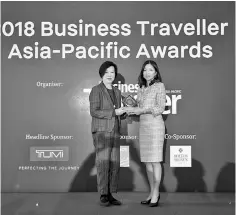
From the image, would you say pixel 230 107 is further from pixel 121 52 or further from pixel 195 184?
pixel 121 52

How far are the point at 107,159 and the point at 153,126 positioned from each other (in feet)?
1.92

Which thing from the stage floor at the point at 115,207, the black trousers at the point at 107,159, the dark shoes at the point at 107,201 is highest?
the black trousers at the point at 107,159

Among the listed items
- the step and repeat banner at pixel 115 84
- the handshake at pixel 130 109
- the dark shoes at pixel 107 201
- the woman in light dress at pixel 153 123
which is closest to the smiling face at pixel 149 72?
the woman in light dress at pixel 153 123

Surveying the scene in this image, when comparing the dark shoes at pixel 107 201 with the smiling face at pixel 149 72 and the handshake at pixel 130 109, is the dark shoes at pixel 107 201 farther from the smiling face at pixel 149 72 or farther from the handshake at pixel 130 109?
the smiling face at pixel 149 72

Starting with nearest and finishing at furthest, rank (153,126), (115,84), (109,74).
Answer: (153,126) < (109,74) < (115,84)

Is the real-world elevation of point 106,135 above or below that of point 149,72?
below

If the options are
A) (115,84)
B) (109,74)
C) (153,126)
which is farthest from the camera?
(115,84)

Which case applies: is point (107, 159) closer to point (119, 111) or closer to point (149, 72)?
point (119, 111)

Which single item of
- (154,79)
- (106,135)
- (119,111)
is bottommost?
(106,135)

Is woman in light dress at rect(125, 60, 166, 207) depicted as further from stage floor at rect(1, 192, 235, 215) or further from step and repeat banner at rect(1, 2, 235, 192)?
step and repeat banner at rect(1, 2, 235, 192)

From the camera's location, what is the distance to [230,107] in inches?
149

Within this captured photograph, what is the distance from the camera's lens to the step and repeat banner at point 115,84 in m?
3.79

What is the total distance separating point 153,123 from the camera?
10.1ft

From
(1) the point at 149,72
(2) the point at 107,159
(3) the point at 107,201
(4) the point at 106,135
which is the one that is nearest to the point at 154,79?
(1) the point at 149,72
